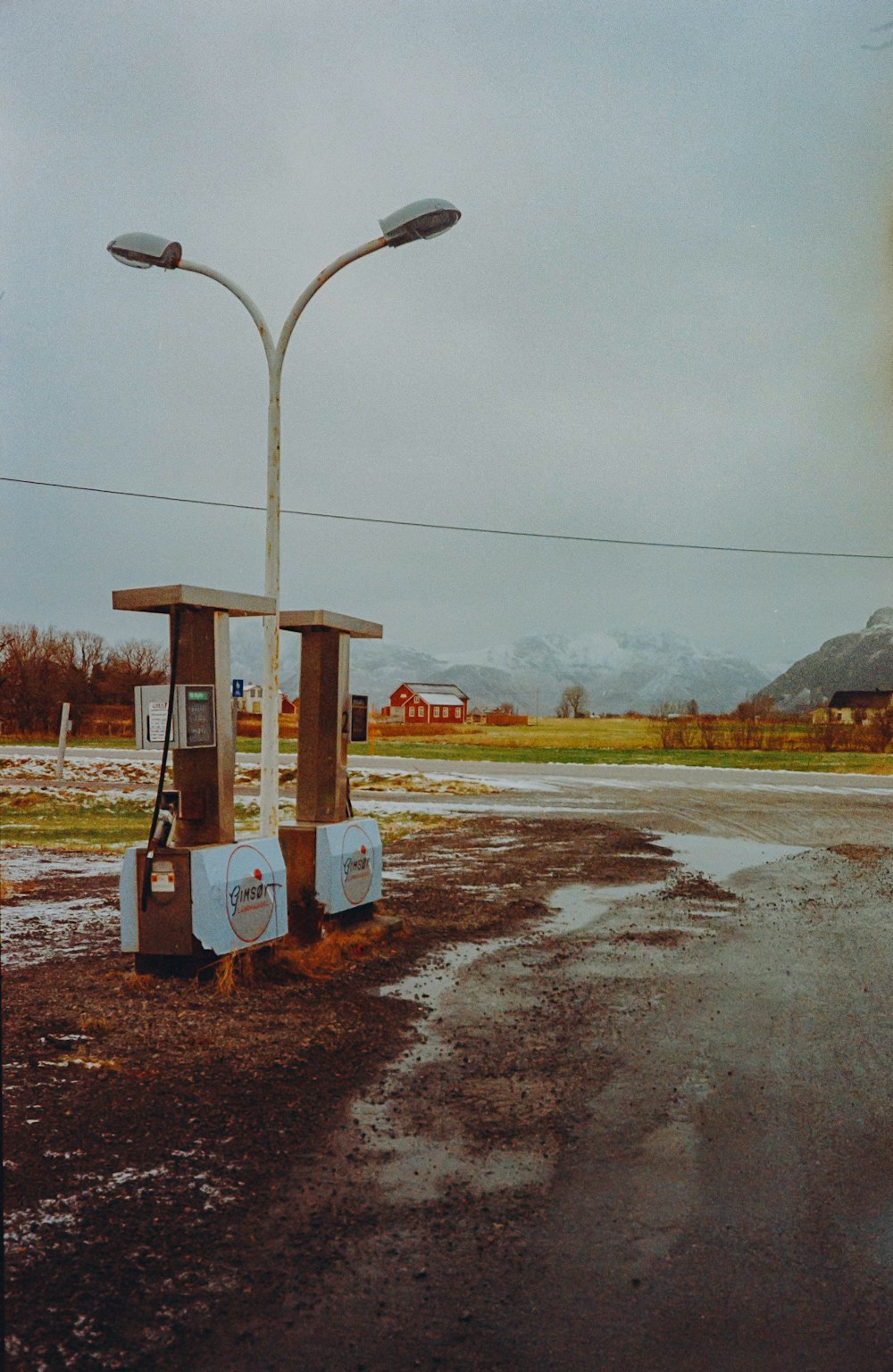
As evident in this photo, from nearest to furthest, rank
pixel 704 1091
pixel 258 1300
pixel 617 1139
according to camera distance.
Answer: pixel 258 1300 < pixel 617 1139 < pixel 704 1091

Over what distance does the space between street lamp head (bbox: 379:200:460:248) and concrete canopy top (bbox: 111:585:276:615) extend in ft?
16.4

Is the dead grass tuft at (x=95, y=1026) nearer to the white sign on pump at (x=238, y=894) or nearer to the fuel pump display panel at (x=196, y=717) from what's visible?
the white sign on pump at (x=238, y=894)

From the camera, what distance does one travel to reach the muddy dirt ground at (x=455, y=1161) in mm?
3145

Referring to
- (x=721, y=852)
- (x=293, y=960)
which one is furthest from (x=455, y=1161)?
(x=721, y=852)

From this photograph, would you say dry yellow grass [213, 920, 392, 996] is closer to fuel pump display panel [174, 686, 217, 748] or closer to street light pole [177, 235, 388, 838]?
fuel pump display panel [174, 686, 217, 748]

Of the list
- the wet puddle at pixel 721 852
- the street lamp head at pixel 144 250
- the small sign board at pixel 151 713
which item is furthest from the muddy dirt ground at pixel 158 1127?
the street lamp head at pixel 144 250

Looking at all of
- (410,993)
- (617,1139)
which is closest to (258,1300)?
(617,1139)

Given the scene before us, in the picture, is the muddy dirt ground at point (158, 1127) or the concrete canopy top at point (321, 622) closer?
the muddy dirt ground at point (158, 1127)

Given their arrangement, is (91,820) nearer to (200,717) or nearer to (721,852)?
(721,852)

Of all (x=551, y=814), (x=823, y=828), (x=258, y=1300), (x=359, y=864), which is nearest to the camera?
(x=258, y=1300)

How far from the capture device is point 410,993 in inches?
281

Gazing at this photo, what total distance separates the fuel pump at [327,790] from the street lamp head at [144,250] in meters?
4.57

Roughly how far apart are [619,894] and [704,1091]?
611 centimetres

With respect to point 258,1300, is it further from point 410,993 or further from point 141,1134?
point 410,993
